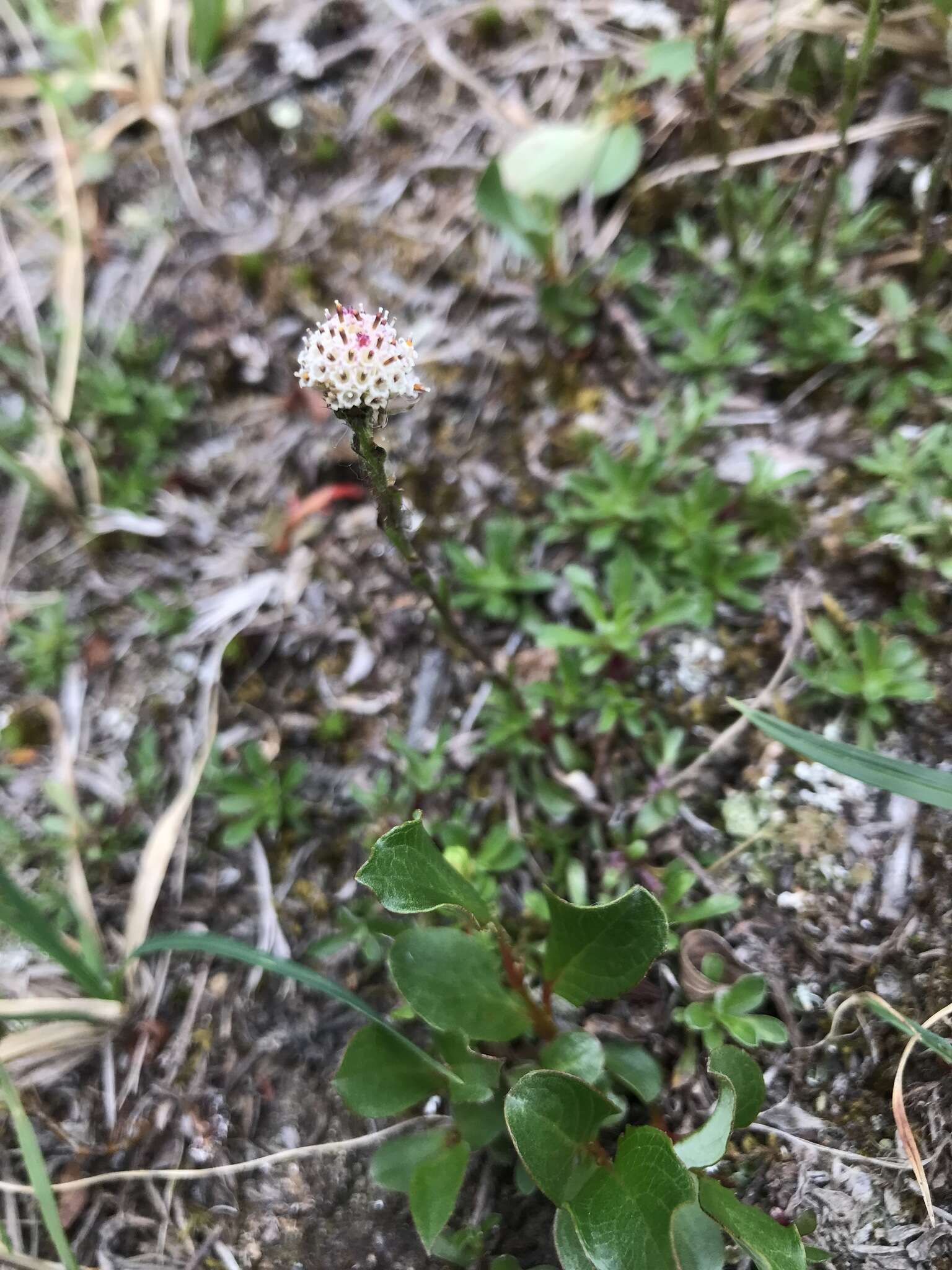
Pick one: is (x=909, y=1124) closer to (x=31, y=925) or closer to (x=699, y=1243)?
(x=699, y=1243)

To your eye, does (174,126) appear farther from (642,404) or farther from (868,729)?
(868,729)

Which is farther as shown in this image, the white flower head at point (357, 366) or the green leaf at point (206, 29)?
the green leaf at point (206, 29)

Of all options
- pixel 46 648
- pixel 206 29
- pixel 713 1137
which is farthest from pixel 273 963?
pixel 206 29

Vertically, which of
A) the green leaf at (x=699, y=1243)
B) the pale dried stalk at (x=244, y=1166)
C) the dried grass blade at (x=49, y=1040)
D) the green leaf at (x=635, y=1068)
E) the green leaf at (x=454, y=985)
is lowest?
the pale dried stalk at (x=244, y=1166)

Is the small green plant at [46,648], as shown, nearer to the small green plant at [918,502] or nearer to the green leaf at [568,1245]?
the green leaf at [568,1245]

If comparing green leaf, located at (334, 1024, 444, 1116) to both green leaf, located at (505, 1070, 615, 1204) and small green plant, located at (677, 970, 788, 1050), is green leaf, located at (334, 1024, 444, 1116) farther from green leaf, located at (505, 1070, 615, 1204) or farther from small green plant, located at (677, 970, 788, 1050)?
small green plant, located at (677, 970, 788, 1050)

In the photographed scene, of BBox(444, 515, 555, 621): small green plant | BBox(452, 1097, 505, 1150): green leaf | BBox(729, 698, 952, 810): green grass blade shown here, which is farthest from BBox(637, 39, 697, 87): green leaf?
BBox(452, 1097, 505, 1150): green leaf

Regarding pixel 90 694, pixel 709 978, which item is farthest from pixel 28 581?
pixel 709 978

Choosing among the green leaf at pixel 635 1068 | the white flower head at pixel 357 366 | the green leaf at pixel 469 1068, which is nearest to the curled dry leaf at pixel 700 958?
the green leaf at pixel 635 1068
